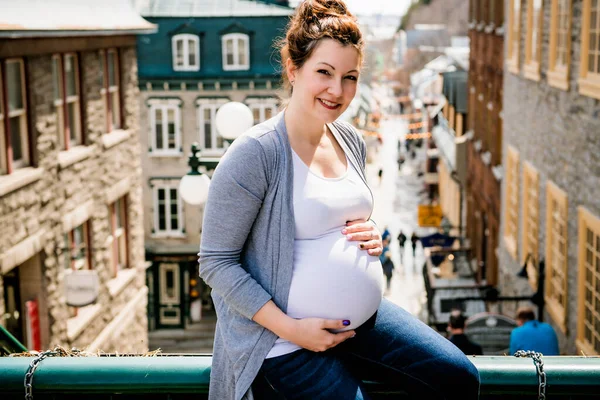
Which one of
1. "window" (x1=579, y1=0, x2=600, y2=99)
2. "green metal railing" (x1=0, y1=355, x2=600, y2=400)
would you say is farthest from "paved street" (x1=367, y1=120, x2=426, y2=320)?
"green metal railing" (x1=0, y1=355, x2=600, y2=400)

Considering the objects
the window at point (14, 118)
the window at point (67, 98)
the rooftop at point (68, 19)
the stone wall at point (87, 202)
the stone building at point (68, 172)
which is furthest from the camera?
the window at point (67, 98)

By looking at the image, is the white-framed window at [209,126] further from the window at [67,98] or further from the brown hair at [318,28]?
the brown hair at [318,28]

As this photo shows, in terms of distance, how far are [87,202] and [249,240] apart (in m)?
11.2

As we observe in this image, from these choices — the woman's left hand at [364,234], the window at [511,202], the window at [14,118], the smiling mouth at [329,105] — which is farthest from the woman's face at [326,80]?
the window at [511,202]

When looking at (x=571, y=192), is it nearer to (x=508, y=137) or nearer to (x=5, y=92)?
(x=508, y=137)

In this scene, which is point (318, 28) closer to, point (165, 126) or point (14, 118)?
point (14, 118)

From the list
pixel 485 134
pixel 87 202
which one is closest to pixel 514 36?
pixel 485 134

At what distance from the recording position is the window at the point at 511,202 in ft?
56.1

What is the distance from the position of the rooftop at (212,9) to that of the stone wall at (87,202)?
32.8 feet

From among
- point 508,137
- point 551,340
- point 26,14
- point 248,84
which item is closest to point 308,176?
point 551,340

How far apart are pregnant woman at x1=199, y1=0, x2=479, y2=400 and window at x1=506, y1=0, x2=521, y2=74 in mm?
14610

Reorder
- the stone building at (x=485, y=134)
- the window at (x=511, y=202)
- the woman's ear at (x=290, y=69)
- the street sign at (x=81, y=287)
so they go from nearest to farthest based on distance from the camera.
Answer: the woman's ear at (x=290, y=69) < the street sign at (x=81, y=287) < the window at (x=511, y=202) < the stone building at (x=485, y=134)

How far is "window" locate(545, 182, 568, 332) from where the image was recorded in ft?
39.7

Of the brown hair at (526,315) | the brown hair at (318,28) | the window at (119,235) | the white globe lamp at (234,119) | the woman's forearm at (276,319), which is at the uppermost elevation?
the brown hair at (318,28)
